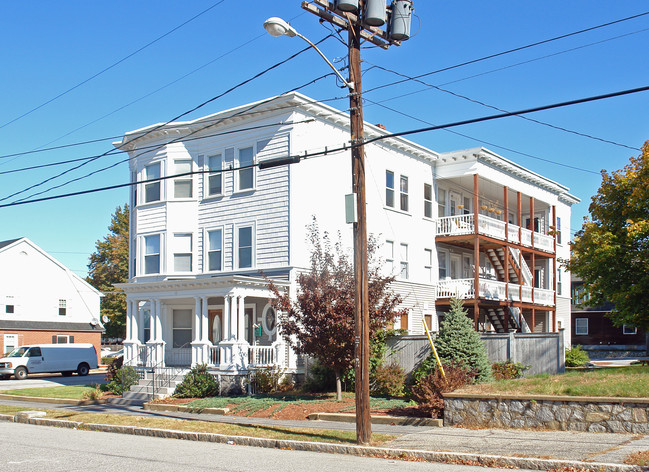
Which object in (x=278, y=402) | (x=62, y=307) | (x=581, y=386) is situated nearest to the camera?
(x=581, y=386)

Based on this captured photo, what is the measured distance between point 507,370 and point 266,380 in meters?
7.89

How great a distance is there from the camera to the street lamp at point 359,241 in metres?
13.4

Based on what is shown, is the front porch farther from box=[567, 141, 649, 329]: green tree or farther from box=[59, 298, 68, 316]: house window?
box=[59, 298, 68, 316]: house window

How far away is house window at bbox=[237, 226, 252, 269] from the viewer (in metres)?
26.6

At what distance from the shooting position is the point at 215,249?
27594 mm

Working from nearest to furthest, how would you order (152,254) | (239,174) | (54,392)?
(54,392), (239,174), (152,254)

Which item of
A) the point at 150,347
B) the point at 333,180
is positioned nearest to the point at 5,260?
the point at 150,347

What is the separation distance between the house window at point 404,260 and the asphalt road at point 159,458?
1701 cm

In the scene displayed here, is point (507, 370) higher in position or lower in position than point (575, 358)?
higher

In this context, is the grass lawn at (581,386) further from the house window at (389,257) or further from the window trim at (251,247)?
the house window at (389,257)

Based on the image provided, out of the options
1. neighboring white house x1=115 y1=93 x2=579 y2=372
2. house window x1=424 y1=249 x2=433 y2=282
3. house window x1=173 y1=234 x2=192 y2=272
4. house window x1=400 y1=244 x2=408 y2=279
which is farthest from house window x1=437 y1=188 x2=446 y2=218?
house window x1=173 y1=234 x2=192 y2=272

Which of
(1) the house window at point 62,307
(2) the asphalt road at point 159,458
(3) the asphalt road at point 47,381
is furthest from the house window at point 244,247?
(1) the house window at point 62,307

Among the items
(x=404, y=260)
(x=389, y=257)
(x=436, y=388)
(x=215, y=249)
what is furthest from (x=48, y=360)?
(x=436, y=388)

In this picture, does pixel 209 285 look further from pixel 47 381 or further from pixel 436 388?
pixel 47 381
